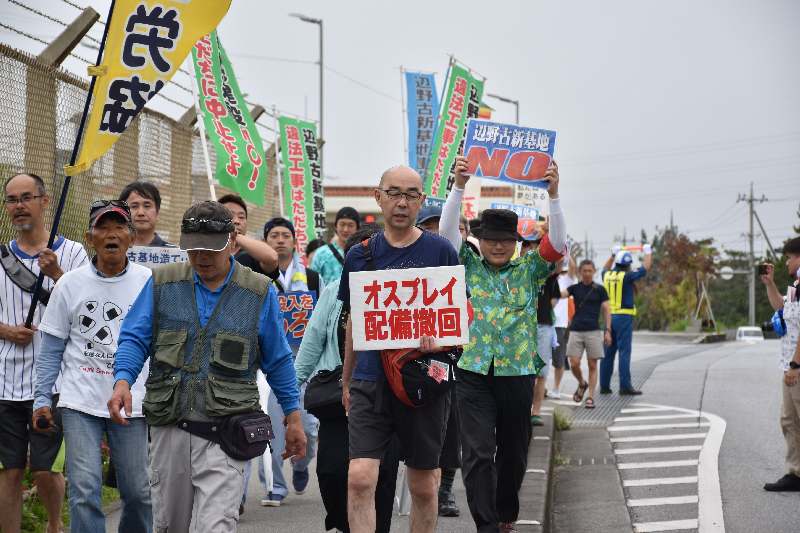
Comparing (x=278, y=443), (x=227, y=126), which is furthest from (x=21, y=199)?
(x=227, y=126)

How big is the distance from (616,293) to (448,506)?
8.93 metres

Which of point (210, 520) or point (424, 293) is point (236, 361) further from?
point (424, 293)

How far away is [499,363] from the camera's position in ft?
23.1

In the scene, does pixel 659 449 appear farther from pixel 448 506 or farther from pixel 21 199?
pixel 21 199

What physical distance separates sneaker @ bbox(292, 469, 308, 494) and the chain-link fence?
2510mm

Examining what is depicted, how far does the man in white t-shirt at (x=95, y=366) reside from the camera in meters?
5.73

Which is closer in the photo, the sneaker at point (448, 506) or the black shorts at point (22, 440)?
the black shorts at point (22, 440)

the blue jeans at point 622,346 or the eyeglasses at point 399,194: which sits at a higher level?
the eyeglasses at point 399,194

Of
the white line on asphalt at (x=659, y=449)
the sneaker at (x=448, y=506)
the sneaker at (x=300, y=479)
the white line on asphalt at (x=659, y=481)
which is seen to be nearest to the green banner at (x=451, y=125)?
the white line on asphalt at (x=659, y=449)

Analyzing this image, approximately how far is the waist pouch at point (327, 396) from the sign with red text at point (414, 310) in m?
0.77

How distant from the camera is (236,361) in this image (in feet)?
16.7

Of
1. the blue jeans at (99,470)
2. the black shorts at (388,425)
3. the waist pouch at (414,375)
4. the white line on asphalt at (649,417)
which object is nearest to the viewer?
the blue jeans at (99,470)

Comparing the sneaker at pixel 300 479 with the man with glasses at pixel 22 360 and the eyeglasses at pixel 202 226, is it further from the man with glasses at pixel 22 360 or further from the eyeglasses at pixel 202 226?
the eyeglasses at pixel 202 226

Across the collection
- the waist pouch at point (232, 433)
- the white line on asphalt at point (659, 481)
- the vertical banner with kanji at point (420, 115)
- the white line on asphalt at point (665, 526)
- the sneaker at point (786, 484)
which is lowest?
the white line on asphalt at point (665, 526)
